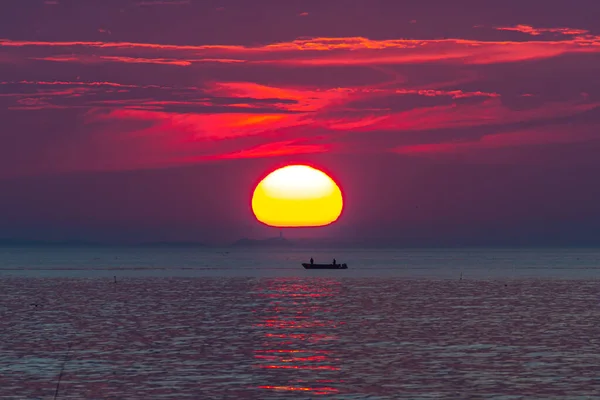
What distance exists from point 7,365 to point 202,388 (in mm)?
14521

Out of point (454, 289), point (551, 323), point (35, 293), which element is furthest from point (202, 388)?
point (454, 289)

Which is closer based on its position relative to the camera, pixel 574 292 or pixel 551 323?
pixel 551 323

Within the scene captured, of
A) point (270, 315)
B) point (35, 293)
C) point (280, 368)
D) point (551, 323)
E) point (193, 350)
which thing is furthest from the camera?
point (35, 293)

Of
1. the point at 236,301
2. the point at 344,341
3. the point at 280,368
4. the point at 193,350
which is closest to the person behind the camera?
the point at 280,368

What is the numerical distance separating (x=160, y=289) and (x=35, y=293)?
2101cm

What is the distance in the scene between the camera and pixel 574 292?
142000mm

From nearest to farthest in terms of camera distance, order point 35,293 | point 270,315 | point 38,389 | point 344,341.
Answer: point 38,389
point 344,341
point 270,315
point 35,293

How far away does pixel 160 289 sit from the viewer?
154 metres

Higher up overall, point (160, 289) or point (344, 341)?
point (160, 289)

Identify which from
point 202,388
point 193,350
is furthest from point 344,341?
point 202,388

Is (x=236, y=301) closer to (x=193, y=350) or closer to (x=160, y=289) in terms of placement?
(x=160, y=289)

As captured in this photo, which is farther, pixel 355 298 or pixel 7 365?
pixel 355 298

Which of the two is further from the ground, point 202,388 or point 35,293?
point 35,293

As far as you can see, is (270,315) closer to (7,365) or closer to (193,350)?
(193,350)
